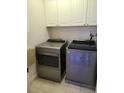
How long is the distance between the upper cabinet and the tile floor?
1415 millimetres

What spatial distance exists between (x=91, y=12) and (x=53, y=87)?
1814mm

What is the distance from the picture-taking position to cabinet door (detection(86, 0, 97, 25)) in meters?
2.12

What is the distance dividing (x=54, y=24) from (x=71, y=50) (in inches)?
34.8

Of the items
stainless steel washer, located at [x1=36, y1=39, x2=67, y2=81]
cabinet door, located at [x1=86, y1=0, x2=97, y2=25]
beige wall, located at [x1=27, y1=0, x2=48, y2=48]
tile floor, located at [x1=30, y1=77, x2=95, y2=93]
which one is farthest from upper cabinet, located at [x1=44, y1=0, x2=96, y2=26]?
tile floor, located at [x1=30, y1=77, x2=95, y2=93]

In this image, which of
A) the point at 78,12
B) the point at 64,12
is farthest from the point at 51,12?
the point at 78,12

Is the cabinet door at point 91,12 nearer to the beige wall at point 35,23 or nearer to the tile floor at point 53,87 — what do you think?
the beige wall at point 35,23

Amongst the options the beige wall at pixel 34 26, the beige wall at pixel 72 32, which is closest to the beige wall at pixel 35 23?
the beige wall at pixel 34 26

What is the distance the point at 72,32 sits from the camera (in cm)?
269

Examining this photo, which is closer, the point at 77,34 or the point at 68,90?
the point at 68,90

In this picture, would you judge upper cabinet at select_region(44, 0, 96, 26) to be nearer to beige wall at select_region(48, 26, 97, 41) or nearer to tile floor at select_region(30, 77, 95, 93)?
A: beige wall at select_region(48, 26, 97, 41)

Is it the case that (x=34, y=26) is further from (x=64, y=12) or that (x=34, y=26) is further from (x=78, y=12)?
(x=78, y=12)
